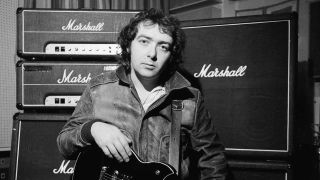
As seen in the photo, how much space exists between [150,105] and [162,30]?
0.28 m

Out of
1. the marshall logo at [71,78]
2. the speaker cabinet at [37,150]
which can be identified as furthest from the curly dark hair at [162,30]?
the speaker cabinet at [37,150]

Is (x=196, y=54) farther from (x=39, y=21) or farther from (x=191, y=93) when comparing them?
(x=39, y=21)

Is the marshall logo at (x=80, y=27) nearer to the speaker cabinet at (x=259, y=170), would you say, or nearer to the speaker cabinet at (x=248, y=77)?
the speaker cabinet at (x=248, y=77)

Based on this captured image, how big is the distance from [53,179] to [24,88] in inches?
16.9

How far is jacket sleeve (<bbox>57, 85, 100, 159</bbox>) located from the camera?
1.00 metres

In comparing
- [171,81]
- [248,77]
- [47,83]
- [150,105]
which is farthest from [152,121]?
[47,83]

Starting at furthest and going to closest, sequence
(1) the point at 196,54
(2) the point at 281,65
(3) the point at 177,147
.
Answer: (1) the point at 196,54, (2) the point at 281,65, (3) the point at 177,147

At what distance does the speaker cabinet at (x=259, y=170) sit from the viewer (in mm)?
1210

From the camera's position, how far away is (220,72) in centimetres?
128

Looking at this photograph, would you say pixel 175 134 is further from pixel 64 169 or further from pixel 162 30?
pixel 64 169

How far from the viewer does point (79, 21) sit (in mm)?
1342

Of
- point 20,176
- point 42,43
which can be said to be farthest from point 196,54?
point 20,176

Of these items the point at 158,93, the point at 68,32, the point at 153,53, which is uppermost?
the point at 68,32

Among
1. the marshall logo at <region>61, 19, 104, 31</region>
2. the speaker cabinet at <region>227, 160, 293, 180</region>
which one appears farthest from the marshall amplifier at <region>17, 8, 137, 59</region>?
the speaker cabinet at <region>227, 160, 293, 180</region>
